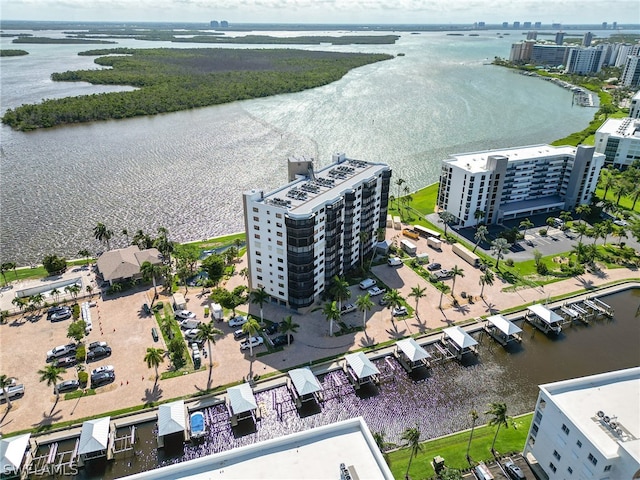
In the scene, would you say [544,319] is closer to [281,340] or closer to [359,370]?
[359,370]

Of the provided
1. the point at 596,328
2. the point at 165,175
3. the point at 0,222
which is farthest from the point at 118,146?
the point at 596,328

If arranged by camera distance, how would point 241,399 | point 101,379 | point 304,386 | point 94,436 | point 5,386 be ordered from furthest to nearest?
point 101,379 < point 304,386 < point 5,386 < point 241,399 < point 94,436

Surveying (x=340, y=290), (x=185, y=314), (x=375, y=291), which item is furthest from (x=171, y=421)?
(x=375, y=291)

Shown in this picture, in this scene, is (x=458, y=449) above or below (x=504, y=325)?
below

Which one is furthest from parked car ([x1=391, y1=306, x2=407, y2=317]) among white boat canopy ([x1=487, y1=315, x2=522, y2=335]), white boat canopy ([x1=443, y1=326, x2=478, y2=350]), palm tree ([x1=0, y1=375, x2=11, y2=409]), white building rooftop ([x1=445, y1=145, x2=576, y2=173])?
palm tree ([x1=0, y1=375, x2=11, y2=409])

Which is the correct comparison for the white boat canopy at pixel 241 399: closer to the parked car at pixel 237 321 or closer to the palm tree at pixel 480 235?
the parked car at pixel 237 321

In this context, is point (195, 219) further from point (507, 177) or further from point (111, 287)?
point (507, 177)
